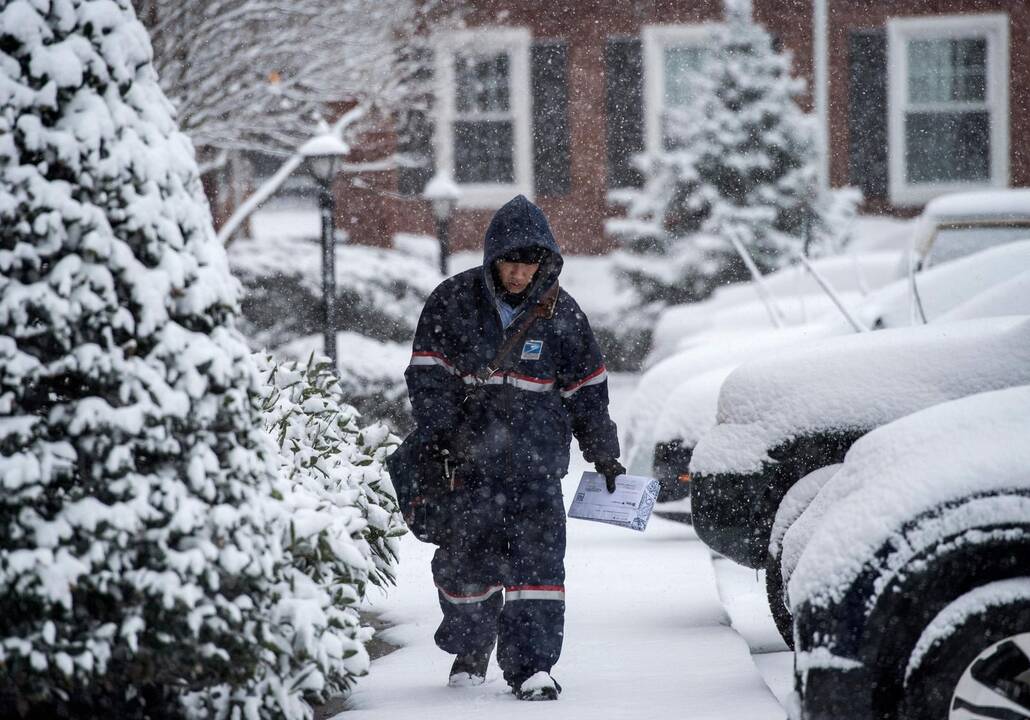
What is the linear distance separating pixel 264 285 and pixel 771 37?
9.79 metres

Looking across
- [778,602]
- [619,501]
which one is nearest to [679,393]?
[778,602]

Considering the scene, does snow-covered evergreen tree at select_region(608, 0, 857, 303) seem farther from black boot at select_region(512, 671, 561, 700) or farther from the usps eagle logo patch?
black boot at select_region(512, 671, 561, 700)

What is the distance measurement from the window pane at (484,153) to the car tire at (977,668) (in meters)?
18.4

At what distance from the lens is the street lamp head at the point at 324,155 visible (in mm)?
10141

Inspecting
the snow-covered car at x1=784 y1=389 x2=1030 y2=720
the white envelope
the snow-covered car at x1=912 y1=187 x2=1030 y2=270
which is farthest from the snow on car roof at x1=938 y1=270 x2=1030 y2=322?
the snow-covered car at x1=912 y1=187 x2=1030 y2=270

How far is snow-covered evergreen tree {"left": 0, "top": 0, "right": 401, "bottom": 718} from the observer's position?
312 centimetres

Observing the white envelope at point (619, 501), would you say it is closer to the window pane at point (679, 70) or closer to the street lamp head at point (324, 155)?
the street lamp head at point (324, 155)

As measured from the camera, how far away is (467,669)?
15.5ft

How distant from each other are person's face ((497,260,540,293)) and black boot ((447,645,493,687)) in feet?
3.87

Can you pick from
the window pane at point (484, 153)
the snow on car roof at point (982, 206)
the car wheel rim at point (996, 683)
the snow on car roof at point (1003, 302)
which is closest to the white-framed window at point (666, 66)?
the window pane at point (484, 153)

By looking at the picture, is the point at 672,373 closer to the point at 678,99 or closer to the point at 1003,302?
the point at 1003,302

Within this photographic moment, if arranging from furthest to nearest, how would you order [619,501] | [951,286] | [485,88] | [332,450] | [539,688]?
1. [485,88]
2. [951,286]
3. [332,450]
4. [619,501]
5. [539,688]

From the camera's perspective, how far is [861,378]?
4.80 metres

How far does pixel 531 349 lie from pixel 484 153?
1696cm
